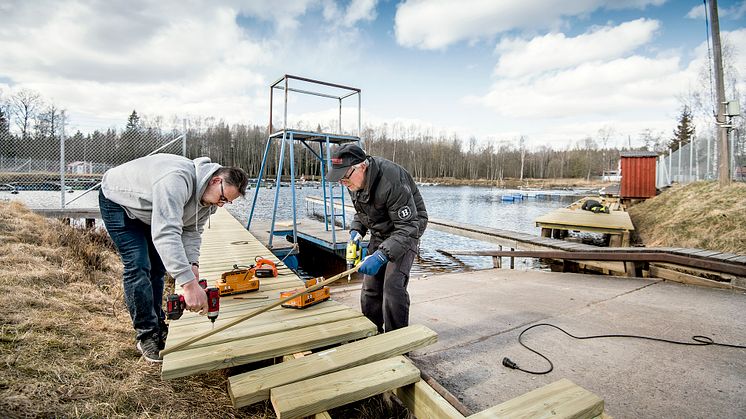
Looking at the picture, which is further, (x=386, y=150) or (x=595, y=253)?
(x=386, y=150)

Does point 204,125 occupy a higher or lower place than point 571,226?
higher

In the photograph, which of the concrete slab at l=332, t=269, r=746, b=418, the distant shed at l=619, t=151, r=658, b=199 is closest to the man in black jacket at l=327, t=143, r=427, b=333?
the concrete slab at l=332, t=269, r=746, b=418

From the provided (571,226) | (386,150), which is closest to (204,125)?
(386,150)

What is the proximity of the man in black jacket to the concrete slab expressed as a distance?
0.53 metres

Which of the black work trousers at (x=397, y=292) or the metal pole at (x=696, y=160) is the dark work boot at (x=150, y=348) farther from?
the metal pole at (x=696, y=160)

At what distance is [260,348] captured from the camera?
220 centimetres

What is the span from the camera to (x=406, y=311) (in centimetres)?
288

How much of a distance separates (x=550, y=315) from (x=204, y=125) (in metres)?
65.4

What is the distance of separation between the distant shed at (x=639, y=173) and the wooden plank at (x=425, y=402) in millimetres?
19727

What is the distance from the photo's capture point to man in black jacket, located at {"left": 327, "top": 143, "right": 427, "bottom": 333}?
2668mm

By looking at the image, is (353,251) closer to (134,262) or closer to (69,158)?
(134,262)

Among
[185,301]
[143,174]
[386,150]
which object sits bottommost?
[185,301]

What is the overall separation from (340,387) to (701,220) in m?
11.2

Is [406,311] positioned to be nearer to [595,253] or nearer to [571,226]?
[595,253]
